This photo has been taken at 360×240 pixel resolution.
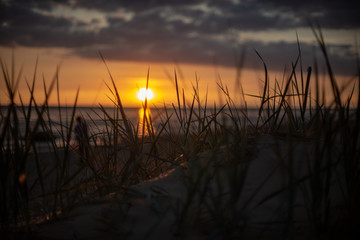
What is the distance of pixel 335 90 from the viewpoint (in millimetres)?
802

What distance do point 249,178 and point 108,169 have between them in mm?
790

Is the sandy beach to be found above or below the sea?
below

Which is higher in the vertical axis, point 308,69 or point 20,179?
point 308,69

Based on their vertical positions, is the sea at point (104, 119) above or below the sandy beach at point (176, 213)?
above

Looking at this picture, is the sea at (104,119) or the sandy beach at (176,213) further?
the sea at (104,119)

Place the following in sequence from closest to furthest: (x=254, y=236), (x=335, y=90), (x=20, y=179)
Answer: (x=254, y=236)
(x=335, y=90)
(x=20, y=179)

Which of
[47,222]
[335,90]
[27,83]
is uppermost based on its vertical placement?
[27,83]

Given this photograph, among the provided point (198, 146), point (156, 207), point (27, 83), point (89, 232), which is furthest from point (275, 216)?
point (27, 83)

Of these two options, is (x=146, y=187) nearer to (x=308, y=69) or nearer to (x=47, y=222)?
(x=47, y=222)

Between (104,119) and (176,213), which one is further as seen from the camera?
(104,119)

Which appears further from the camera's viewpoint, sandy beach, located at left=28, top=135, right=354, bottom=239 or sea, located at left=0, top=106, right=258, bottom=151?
sea, located at left=0, top=106, right=258, bottom=151

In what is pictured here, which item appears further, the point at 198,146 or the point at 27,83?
the point at 198,146

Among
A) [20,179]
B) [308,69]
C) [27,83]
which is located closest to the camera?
[20,179]

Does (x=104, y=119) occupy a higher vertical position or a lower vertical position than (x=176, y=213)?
higher
